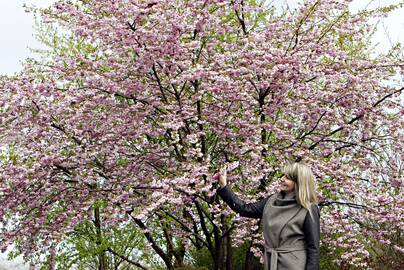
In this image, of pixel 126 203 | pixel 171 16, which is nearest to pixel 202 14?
pixel 171 16

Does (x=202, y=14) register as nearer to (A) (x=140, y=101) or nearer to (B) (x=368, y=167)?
(A) (x=140, y=101)

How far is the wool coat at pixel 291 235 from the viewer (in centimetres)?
371

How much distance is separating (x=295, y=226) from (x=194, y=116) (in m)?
3.07

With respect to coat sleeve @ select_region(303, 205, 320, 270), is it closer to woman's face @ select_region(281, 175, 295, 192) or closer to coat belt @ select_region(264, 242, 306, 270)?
coat belt @ select_region(264, 242, 306, 270)

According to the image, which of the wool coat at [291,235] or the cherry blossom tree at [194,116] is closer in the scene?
the wool coat at [291,235]

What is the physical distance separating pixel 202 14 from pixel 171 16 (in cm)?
47

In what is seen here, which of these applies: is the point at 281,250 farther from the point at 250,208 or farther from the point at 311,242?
the point at 250,208

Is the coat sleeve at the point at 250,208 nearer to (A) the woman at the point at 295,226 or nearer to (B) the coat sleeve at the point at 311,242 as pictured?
(A) the woman at the point at 295,226

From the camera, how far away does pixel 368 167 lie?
7355mm

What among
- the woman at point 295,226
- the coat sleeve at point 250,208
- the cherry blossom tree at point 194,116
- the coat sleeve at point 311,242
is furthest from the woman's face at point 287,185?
the cherry blossom tree at point 194,116

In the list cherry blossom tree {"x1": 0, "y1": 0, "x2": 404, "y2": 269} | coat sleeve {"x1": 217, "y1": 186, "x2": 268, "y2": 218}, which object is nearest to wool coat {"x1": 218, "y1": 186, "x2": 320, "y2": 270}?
coat sleeve {"x1": 217, "y1": 186, "x2": 268, "y2": 218}

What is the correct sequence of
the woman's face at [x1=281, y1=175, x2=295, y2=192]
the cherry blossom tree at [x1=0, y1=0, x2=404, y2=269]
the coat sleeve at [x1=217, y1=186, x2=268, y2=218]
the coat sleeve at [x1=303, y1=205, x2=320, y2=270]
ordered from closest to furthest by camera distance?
the coat sleeve at [x1=303, y1=205, x2=320, y2=270] → the woman's face at [x1=281, y1=175, x2=295, y2=192] → the coat sleeve at [x1=217, y1=186, x2=268, y2=218] → the cherry blossom tree at [x1=0, y1=0, x2=404, y2=269]

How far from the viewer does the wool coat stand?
12.2 ft

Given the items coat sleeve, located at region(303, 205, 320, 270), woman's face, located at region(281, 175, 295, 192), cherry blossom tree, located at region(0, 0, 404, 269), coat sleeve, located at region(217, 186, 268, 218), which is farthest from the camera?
cherry blossom tree, located at region(0, 0, 404, 269)
